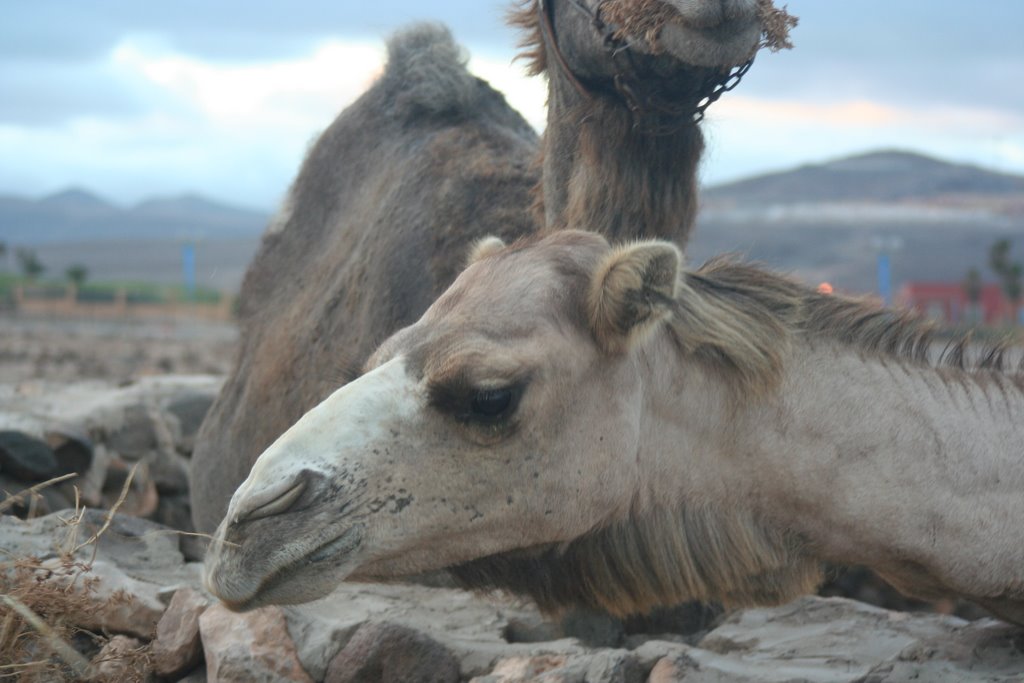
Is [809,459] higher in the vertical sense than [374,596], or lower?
higher

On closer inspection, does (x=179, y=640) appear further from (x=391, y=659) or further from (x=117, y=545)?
(x=117, y=545)

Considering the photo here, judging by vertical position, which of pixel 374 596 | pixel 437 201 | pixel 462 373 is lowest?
pixel 374 596

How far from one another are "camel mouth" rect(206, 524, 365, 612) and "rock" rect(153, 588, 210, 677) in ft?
3.28

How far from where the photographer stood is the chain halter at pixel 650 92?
4.48m

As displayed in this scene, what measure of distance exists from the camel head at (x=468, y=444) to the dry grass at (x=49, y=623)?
891 millimetres

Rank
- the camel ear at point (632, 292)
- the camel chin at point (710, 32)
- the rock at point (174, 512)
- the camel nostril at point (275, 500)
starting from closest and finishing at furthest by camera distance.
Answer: the camel nostril at point (275, 500) < the camel ear at point (632, 292) < the camel chin at point (710, 32) < the rock at point (174, 512)

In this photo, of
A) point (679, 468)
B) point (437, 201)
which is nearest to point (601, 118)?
point (437, 201)

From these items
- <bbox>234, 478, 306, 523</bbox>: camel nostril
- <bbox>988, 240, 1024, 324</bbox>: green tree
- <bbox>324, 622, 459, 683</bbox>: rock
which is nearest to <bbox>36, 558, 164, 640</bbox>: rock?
<bbox>324, 622, 459, 683</bbox>: rock

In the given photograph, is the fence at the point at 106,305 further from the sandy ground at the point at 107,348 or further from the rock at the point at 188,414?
the rock at the point at 188,414

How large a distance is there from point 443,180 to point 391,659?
231 cm

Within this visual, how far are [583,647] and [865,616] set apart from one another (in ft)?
3.72

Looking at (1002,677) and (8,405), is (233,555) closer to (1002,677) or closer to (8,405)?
(1002,677)

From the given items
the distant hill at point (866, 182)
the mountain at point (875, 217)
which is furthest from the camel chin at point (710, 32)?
the distant hill at point (866, 182)

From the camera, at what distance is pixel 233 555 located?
2963mm
